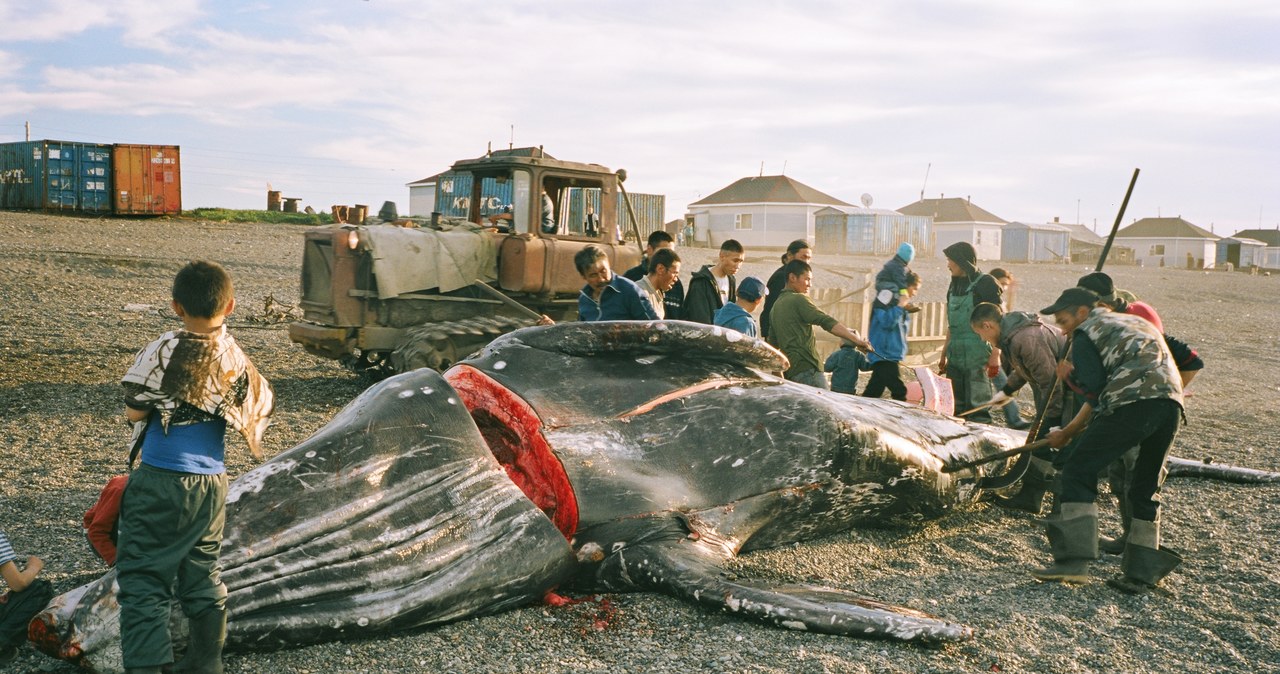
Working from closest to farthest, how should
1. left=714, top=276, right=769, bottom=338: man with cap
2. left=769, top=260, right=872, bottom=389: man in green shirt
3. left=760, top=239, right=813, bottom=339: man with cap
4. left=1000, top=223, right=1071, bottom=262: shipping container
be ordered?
left=714, top=276, right=769, bottom=338: man with cap
left=769, top=260, right=872, bottom=389: man in green shirt
left=760, top=239, right=813, bottom=339: man with cap
left=1000, top=223, right=1071, bottom=262: shipping container

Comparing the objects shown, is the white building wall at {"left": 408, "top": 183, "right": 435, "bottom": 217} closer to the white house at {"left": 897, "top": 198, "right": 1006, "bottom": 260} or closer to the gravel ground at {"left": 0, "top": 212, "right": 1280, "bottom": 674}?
the white house at {"left": 897, "top": 198, "right": 1006, "bottom": 260}

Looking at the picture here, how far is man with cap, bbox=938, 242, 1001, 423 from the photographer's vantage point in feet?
28.9

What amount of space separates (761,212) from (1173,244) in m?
45.4

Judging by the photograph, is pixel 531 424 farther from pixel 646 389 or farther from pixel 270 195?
pixel 270 195

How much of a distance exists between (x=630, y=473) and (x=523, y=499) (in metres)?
0.71

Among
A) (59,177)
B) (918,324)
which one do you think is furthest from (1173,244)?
(59,177)

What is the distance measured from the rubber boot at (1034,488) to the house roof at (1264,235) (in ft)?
326

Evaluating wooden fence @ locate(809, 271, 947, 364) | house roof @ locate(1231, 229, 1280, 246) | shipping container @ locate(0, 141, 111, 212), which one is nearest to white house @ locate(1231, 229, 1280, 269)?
house roof @ locate(1231, 229, 1280, 246)

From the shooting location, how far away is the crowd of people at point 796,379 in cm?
333

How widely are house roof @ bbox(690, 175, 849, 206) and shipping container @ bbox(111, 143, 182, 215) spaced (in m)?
29.6

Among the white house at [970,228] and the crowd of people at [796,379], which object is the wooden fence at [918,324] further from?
the white house at [970,228]

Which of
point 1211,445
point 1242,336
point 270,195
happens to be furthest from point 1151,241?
point 1211,445

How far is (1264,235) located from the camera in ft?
305

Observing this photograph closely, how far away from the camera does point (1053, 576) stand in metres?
5.12
